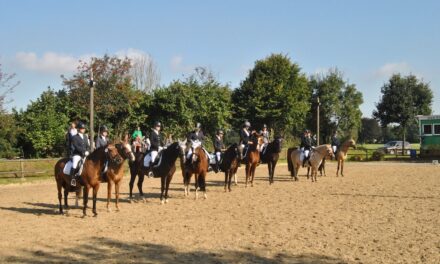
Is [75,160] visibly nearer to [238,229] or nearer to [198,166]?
[198,166]

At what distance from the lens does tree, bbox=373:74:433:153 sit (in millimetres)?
55281

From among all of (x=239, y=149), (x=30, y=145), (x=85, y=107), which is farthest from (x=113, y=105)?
(x=239, y=149)

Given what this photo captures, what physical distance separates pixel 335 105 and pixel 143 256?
55094 millimetres

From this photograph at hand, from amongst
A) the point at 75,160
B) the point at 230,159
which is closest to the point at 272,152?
the point at 230,159

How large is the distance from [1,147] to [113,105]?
8.14 metres

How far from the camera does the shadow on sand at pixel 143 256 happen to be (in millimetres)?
8383

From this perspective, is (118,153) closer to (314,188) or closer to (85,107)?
(314,188)

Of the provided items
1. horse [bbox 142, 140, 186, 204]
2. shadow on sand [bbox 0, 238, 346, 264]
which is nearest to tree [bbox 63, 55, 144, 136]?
horse [bbox 142, 140, 186, 204]

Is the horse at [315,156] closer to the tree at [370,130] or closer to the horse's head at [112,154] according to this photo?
the horse's head at [112,154]

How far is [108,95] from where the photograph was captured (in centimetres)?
3494

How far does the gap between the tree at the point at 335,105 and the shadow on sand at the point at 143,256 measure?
172 feet

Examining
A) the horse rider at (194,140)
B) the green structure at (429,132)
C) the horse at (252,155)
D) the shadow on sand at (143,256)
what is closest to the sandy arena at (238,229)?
the shadow on sand at (143,256)

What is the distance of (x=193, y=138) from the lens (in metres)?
17.2

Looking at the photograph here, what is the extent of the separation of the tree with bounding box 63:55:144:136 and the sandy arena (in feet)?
54.1
